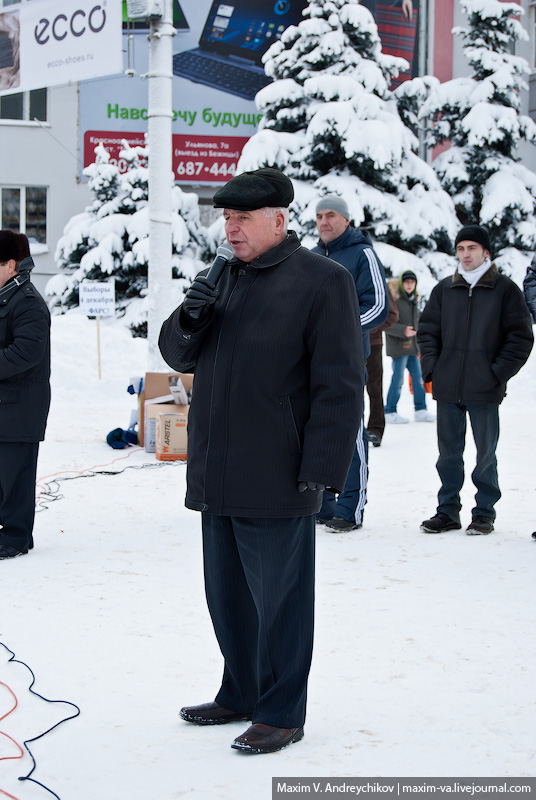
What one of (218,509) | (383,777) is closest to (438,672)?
(383,777)

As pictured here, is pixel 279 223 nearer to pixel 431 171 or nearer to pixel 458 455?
pixel 458 455

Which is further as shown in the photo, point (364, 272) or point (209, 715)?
point (364, 272)

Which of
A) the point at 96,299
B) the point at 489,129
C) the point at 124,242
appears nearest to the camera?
the point at 96,299

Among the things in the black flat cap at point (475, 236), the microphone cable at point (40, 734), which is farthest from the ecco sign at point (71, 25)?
the microphone cable at point (40, 734)

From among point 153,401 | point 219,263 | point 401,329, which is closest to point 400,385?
point 401,329

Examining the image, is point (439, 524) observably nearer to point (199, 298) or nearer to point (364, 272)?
point (364, 272)

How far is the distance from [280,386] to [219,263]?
1.42ft

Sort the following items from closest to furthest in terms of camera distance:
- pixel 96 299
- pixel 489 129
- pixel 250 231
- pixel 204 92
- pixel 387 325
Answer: pixel 250 231
pixel 387 325
pixel 96 299
pixel 489 129
pixel 204 92

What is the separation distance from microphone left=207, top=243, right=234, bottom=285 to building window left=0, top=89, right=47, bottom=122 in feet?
88.0

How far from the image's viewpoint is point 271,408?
3100 mm

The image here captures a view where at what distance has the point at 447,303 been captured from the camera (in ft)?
20.7

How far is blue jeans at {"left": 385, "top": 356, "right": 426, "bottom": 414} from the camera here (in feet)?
39.9

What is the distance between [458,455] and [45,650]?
318 centimetres

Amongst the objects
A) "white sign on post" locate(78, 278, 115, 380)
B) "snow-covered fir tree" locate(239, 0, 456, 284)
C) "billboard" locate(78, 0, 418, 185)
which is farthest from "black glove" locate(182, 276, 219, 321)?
"billboard" locate(78, 0, 418, 185)
